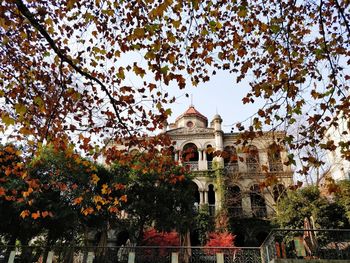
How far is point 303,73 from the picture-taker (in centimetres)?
594

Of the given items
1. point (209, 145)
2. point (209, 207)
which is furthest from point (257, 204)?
point (209, 145)

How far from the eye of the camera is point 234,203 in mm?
22469

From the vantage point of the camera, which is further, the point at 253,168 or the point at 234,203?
the point at 253,168

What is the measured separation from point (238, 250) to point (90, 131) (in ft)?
30.7

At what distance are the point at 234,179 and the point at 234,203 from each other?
1.81 m

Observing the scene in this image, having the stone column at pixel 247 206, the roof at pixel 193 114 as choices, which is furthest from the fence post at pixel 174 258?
the roof at pixel 193 114

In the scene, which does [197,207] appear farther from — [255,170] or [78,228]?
[78,228]

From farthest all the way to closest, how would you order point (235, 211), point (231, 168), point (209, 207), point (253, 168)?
point (231, 168) → point (253, 168) → point (209, 207) → point (235, 211)

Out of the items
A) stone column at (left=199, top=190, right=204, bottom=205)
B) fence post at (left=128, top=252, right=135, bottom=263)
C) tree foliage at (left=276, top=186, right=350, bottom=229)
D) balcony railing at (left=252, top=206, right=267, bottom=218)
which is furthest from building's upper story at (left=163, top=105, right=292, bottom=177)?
fence post at (left=128, top=252, right=135, bottom=263)

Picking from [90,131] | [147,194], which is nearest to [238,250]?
[147,194]

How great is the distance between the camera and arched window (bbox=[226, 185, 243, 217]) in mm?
21817

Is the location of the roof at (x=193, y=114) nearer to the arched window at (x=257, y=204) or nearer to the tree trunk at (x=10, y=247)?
the arched window at (x=257, y=204)

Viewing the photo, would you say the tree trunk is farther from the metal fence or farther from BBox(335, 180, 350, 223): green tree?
BBox(335, 180, 350, 223): green tree

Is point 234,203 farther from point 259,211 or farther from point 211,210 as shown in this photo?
point 259,211
